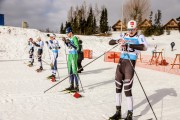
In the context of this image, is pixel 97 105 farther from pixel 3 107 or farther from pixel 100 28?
pixel 100 28

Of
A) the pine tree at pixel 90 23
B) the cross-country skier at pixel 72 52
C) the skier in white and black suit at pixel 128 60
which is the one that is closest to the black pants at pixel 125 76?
the skier in white and black suit at pixel 128 60

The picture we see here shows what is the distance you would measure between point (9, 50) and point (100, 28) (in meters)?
47.4

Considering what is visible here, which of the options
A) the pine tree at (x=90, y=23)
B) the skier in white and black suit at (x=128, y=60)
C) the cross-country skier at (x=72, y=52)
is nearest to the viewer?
the skier in white and black suit at (x=128, y=60)

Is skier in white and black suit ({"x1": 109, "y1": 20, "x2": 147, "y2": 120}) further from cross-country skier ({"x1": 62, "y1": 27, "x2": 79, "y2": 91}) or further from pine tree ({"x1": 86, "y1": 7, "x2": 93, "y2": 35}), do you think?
pine tree ({"x1": 86, "y1": 7, "x2": 93, "y2": 35})

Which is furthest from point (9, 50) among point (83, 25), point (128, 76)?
point (83, 25)

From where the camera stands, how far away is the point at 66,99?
764cm

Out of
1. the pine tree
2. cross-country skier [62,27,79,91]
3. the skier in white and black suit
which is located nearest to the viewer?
the skier in white and black suit

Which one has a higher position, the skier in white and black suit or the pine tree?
the pine tree

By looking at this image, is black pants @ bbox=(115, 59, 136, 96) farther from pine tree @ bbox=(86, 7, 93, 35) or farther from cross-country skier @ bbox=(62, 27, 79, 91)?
pine tree @ bbox=(86, 7, 93, 35)

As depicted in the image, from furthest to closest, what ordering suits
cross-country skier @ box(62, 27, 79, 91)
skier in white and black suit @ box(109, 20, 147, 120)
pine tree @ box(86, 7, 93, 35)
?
1. pine tree @ box(86, 7, 93, 35)
2. cross-country skier @ box(62, 27, 79, 91)
3. skier in white and black suit @ box(109, 20, 147, 120)

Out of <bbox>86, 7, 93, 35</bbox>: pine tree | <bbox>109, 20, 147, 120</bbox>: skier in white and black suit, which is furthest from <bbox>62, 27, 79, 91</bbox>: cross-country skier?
<bbox>86, 7, 93, 35</bbox>: pine tree

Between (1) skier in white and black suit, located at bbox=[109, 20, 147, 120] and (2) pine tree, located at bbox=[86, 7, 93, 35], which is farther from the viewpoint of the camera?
(2) pine tree, located at bbox=[86, 7, 93, 35]

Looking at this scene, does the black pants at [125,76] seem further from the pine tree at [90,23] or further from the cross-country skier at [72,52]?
the pine tree at [90,23]

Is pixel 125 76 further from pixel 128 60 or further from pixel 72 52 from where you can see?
pixel 72 52
